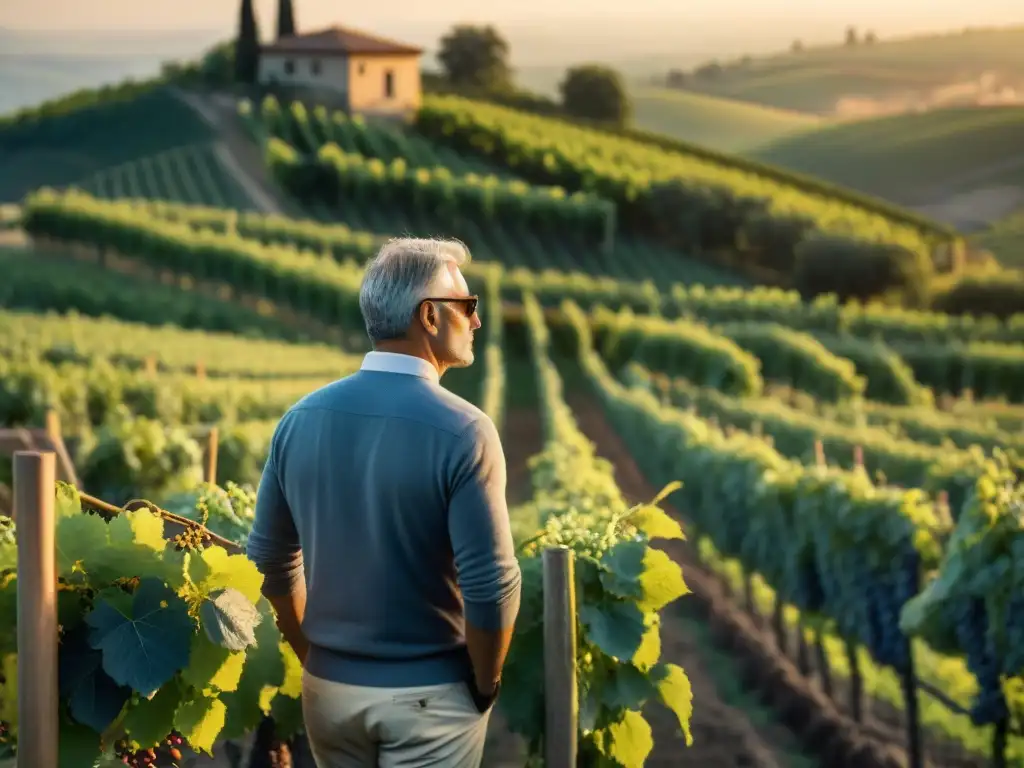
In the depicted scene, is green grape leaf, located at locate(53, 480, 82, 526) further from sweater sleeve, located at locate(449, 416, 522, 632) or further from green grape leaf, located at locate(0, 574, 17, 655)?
sweater sleeve, located at locate(449, 416, 522, 632)

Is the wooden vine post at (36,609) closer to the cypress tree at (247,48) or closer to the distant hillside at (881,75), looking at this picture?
the distant hillside at (881,75)

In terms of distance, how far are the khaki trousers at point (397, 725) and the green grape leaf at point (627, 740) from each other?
1226mm

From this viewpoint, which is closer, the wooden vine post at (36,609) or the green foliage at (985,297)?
the wooden vine post at (36,609)

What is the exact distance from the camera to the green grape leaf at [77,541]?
373 centimetres

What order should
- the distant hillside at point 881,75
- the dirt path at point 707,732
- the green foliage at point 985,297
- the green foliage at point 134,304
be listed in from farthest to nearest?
the distant hillside at point 881,75 < the green foliage at point 985,297 < the green foliage at point 134,304 < the dirt path at point 707,732

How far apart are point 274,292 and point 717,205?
74.5 ft

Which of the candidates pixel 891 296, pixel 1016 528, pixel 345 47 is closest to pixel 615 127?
pixel 345 47

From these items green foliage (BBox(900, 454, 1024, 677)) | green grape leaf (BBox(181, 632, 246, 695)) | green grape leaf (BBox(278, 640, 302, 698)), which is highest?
green grape leaf (BBox(181, 632, 246, 695))

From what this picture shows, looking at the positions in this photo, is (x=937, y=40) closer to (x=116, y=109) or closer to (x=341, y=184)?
(x=341, y=184)

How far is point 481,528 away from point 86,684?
1025 millimetres

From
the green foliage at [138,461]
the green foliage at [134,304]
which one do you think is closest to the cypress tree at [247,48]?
the green foliage at [134,304]

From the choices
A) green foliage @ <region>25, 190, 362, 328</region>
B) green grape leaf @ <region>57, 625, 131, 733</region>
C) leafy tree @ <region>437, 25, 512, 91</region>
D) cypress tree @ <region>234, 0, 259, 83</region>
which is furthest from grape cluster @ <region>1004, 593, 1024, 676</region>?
leafy tree @ <region>437, 25, 512, 91</region>

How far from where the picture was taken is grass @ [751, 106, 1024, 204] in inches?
2393

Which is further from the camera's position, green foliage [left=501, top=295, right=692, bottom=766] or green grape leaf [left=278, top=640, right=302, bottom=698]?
green grape leaf [left=278, top=640, right=302, bottom=698]
